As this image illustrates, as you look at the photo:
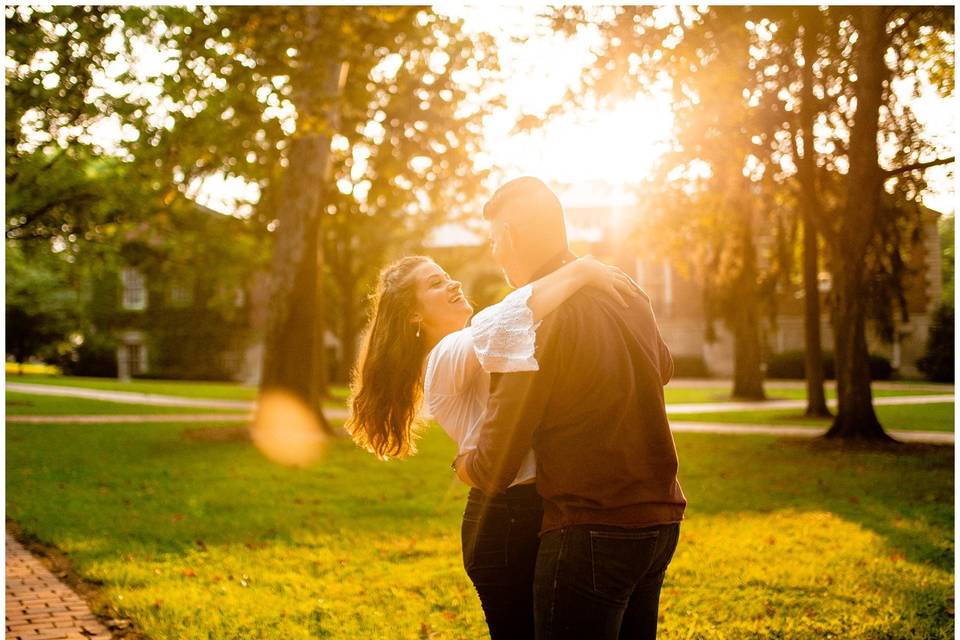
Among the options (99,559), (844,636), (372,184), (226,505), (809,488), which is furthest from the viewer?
(372,184)

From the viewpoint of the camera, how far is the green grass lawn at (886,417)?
19.0m

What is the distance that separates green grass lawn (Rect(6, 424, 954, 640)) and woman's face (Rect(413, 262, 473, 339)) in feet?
10.0

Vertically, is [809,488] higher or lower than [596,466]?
lower

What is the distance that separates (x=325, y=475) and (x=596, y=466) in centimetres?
1025

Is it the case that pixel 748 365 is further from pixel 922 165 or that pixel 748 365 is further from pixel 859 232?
pixel 922 165

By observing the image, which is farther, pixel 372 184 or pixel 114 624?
pixel 372 184

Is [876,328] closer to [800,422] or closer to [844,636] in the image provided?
[800,422]

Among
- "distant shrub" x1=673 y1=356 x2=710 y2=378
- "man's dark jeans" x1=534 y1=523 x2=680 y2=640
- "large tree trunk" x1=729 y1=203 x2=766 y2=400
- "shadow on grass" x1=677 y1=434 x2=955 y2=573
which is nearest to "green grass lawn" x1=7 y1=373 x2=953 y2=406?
"large tree trunk" x1=729 y1=203 x2=766 y2=400

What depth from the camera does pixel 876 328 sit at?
1805 cm

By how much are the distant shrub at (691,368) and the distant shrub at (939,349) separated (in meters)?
10.3

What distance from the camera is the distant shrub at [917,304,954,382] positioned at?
116 ft

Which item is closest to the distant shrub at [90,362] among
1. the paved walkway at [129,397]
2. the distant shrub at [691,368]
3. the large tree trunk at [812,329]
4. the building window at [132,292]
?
the building window at [132,292]

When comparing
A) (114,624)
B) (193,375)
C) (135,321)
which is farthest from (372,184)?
(135,321)

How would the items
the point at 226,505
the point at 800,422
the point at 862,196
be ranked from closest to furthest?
the point at 226,505 < the point at 862,196 < the point at 800,422
